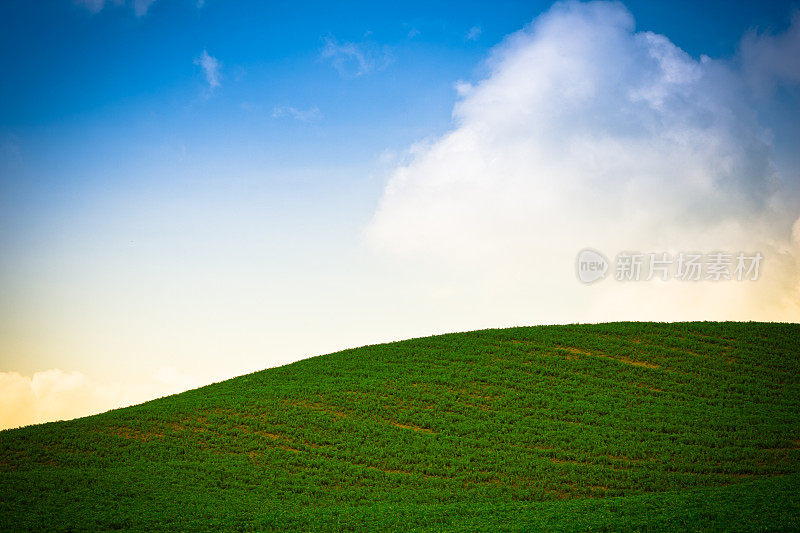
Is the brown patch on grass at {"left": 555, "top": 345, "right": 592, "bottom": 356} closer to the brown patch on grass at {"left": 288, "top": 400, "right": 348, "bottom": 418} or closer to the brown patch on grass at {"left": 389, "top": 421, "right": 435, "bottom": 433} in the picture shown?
the brown patch on grass at {"left": 389, "top": 421, "right": 435, "bottom": 433}

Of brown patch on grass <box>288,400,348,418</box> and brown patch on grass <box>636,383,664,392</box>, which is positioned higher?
brown patch on grass <box>636,383,664,392</box>

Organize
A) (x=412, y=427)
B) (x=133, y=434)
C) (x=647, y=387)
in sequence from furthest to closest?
(x=647, y=387) < (x=133, y=434) < (x=412, y=427)

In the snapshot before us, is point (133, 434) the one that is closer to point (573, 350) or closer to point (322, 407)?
point (322, 407)

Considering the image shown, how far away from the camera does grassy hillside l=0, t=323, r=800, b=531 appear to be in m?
17.5

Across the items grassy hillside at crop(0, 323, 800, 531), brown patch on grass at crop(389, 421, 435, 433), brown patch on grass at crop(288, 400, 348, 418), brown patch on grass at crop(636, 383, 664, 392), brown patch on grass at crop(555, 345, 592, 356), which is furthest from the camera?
brown patch on grass at crop(555, 345, 592, 356)

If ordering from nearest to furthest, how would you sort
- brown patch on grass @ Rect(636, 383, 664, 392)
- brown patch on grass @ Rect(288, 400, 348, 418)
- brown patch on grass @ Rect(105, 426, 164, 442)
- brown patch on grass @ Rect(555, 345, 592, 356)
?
1. brown patch on grass @ Rect(105, 426, 164, 442)
2. brown patch on grass @ Rect(288, 400, 348, 418)
3. brown patch on grass @ Rect(636, 383, 664, 392)
4. brown patch on grass @ Rect(555, 345, 592, 356)

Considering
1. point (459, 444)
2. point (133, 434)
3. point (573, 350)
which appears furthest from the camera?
point (573, 350)

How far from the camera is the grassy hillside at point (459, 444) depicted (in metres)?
17.5

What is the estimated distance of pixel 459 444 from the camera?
962 inches

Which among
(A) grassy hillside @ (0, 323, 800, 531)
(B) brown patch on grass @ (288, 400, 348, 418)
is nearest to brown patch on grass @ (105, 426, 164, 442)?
(A) grassy hillside @ (0, 323, 800, 531)

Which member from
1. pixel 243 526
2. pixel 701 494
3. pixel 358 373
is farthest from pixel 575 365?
pixel 243 526

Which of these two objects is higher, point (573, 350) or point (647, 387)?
point (573, 350)

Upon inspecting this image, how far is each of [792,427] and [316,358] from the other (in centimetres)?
2566

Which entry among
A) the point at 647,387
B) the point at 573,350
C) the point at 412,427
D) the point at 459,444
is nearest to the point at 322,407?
the point at 412,427
